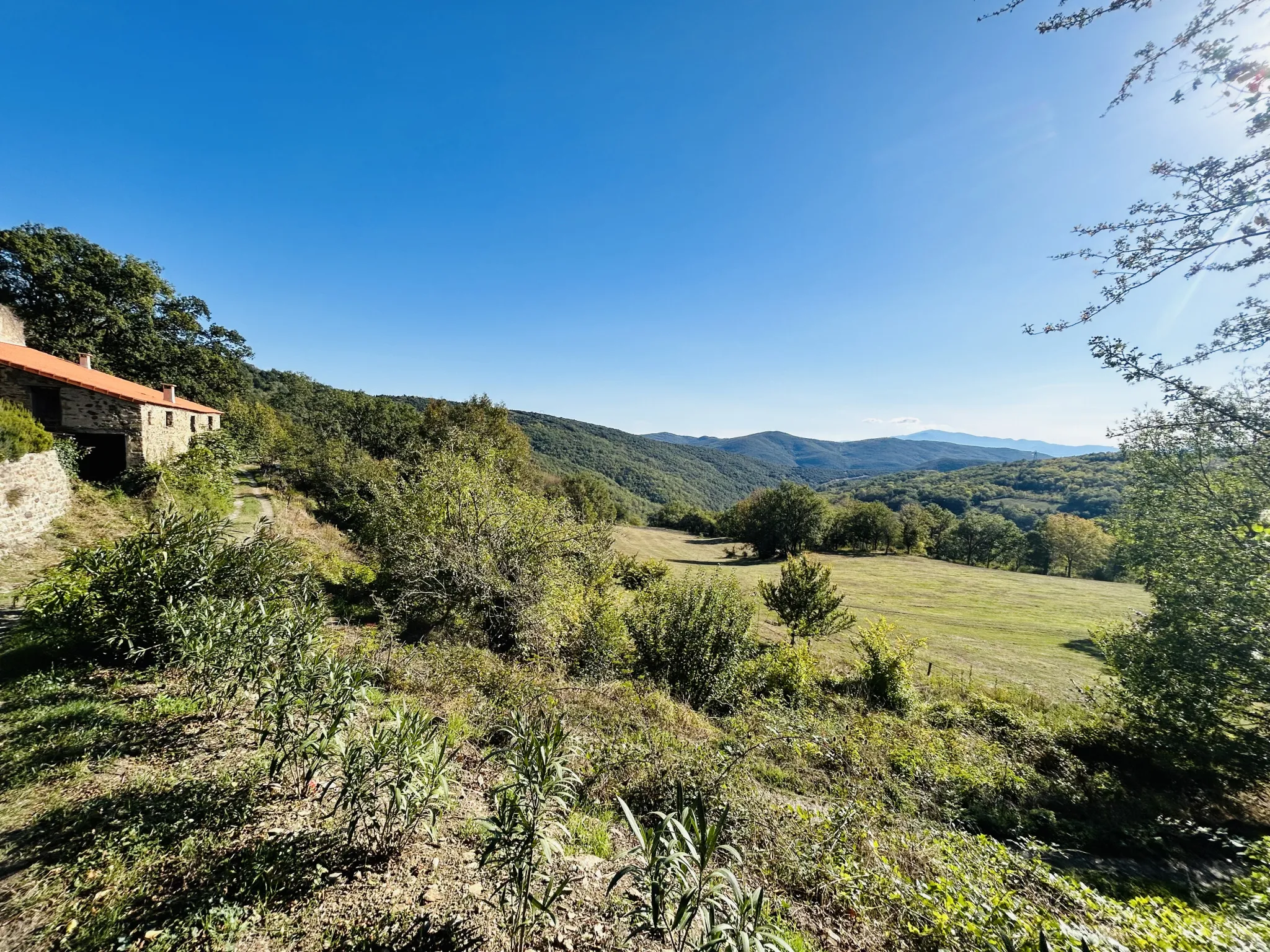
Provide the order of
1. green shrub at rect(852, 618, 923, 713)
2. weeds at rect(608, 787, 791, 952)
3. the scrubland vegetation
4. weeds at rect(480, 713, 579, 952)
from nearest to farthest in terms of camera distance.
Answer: weeds at rect(608, 787, 791, 952)
weeds at rect(480, 713, 579, 952)
the scrubland vegetation
green shrub at rect(852, 618, 923, 713)

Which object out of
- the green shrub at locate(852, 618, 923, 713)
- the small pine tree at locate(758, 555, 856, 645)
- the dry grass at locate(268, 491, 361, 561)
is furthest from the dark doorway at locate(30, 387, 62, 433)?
the small pine tree at locate(758, 555, 856, 645)

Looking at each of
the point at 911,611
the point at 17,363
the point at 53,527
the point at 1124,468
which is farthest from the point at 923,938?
the point at 911,611

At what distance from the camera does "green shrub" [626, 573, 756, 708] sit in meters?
10.6

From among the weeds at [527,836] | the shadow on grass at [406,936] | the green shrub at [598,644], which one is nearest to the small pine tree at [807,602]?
the green shrub at [598,644]

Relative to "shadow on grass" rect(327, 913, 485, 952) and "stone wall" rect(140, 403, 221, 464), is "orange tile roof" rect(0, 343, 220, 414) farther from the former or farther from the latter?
"shadow on grass" rect(327, 913, 485, 952)

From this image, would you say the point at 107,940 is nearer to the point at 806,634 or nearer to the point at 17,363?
the point at 17,363

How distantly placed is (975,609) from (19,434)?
54.4 metres

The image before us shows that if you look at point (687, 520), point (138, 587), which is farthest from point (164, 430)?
point (687, 520)

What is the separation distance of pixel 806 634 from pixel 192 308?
49.8m

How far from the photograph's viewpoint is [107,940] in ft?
8.29

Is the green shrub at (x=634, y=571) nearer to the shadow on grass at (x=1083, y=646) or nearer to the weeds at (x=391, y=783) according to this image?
the weeds at (x=391, y=783)

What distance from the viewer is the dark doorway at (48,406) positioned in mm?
14648

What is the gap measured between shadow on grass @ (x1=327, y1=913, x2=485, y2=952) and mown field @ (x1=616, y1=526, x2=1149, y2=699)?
34.7ft

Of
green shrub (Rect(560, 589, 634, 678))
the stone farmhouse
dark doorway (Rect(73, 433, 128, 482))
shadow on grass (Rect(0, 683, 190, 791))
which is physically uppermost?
the stone farmhouse
